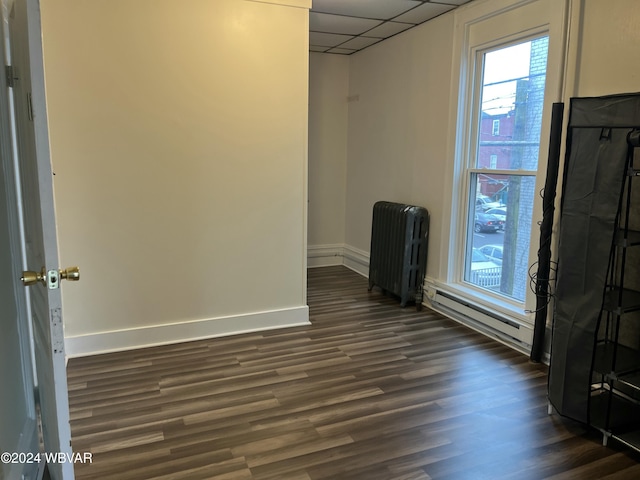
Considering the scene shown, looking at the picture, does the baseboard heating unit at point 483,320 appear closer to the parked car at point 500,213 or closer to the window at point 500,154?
the window at point 500,154

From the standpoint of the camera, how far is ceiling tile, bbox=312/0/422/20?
3.69 metres

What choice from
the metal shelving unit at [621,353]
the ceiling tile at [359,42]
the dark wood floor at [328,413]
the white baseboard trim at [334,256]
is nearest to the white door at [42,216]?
the dark wood floor at [328,413]

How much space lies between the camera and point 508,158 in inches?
140

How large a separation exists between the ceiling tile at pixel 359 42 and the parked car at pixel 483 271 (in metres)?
2.47

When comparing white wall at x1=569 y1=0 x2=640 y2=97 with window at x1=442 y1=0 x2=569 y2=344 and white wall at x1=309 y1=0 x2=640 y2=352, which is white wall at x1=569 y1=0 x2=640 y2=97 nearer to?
white wall at x1=309 y1=0 x2=640 y2=352

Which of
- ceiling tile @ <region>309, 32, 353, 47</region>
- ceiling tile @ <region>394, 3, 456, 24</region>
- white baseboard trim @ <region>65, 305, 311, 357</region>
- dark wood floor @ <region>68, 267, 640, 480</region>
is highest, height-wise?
ceiling tile @ <region>309, 32, 353, 47</region>

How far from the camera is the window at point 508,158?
130 inches

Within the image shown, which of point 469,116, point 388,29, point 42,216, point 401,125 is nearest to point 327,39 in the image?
point 388,29

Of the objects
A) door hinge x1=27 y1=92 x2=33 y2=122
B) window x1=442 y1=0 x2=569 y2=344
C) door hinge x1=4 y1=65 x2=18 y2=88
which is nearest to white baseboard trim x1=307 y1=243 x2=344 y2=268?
window x1=442 y1=0 x2=569 y2=344

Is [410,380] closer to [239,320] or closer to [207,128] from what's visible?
[239,320]

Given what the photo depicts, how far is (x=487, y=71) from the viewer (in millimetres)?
3705

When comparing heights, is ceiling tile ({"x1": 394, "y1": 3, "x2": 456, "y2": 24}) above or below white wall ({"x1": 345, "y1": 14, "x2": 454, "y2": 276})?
above

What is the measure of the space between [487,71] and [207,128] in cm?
225

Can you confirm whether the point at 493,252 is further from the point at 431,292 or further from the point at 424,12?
the point at 424,12
